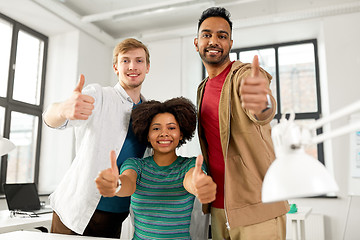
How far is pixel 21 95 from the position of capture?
16.2 ft

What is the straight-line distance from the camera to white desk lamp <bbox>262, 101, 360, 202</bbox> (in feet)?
1.92

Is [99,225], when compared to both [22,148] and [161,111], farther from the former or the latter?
[22,148]

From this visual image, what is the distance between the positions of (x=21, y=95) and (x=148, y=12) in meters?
2.25

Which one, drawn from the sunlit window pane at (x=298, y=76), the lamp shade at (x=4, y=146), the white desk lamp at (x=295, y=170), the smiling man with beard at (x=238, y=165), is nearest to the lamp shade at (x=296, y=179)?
the white desk lamp at (x=295, y=170)

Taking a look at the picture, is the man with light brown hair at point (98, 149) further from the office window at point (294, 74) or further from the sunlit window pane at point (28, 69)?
the office window at point (294, 74)

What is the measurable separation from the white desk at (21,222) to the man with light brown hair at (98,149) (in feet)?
3.17

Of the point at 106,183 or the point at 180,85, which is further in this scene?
the point at 180,85

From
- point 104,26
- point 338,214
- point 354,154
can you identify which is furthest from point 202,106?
point 104,26

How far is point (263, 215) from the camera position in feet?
4.80

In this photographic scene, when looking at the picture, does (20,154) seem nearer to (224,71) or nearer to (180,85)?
(180,85)

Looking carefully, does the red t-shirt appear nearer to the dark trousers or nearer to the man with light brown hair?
the man with light brown hair

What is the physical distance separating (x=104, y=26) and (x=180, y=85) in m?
1.67

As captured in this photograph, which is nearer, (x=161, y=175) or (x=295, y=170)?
(x=295, y=170)

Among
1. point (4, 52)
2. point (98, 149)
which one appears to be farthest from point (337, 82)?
point (4, 52)
